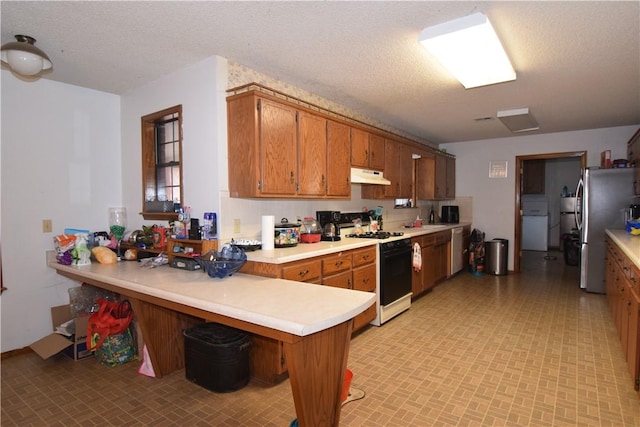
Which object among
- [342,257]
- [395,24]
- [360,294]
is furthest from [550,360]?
[395,24]

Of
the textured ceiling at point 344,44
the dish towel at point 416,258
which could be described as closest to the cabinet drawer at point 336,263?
the dish towel at point 416,258

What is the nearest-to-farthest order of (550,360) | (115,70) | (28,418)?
(28,418) < (550,360) < (115,70)

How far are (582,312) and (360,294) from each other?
3.60m

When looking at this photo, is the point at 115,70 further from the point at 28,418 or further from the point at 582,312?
the point at 582,312

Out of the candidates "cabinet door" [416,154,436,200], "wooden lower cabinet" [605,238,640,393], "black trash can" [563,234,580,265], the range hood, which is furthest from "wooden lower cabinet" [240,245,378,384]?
"black trash can" [563,234,580,265]

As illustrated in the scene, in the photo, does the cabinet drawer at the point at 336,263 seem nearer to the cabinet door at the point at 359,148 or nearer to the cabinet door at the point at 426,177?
the cabinet door at the point at 359,148

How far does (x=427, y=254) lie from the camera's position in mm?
4652

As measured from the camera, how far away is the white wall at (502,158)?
17.8 feet

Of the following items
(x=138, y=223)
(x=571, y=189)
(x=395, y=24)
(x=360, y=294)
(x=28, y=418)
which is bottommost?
(x=28, y=418)

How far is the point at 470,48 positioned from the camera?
239 cm

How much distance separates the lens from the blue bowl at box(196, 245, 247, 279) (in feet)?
7.34

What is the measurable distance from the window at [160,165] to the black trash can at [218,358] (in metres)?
1.29

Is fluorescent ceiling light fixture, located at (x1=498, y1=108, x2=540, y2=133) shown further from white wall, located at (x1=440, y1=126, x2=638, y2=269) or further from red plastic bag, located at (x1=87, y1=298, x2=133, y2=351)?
red plastic bag, located at (x1=87, y1=298, x2=133, y2=351)

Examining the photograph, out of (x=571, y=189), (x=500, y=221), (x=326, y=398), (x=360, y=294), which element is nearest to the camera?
(x=326, y=398)
